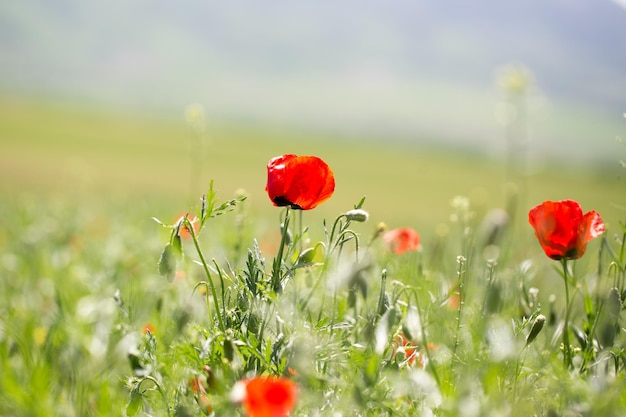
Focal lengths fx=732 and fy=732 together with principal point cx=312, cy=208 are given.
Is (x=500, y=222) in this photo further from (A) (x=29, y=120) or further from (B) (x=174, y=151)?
(A) (x=29, y=120)

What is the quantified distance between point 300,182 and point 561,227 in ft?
1.98

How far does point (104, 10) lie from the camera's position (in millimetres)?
199625

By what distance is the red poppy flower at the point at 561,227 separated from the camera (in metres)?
1.67

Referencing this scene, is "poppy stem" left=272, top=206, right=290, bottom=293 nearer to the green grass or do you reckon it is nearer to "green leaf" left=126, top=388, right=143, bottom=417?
the green grass

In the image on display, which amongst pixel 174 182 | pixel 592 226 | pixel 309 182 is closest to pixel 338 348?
pixel 309 182

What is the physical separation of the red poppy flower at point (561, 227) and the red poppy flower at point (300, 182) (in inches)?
18.9

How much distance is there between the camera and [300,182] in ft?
5.45

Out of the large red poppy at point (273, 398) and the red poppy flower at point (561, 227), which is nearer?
the large red poppy at point (273, 398)

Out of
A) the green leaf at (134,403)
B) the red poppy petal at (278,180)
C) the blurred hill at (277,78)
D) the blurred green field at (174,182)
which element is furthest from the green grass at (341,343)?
the blurred hill at (277,78)

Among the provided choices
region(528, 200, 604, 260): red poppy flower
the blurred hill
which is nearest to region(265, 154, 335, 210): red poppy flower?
region(528, 200, 604, 260): red poppy flower

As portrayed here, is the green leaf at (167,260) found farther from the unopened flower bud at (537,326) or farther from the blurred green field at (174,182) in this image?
the blurred green field at (174,182)

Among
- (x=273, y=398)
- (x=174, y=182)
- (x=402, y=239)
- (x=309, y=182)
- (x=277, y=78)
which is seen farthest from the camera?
(x=277, y=78)

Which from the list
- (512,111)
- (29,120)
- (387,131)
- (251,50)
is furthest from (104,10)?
(512,111)

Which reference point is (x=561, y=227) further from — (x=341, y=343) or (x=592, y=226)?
(x=341, y=343)
